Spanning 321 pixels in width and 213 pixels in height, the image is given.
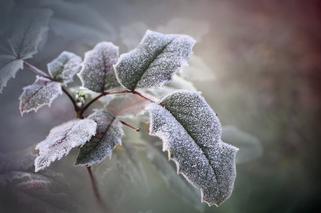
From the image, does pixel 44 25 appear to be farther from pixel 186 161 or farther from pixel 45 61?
pixel 186 161

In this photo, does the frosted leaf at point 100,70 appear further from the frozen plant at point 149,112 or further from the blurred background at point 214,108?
the blurred background at point 214,108

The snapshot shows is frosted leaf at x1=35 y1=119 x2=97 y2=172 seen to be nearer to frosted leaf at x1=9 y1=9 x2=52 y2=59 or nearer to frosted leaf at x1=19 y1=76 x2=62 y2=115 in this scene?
frosted leaf at x1=19 y1=76 x2=62 y2=115

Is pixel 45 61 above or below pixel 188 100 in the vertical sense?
below

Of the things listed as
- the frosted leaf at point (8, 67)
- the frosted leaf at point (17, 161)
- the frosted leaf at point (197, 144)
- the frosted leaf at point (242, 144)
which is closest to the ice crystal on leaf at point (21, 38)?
the frosted leaf at point (8, 67)

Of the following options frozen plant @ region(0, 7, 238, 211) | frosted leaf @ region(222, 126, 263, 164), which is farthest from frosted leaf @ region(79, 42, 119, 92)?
frosted leaf @ region(222, 126, 263, 164)

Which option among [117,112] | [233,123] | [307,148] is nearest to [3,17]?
[117,112]

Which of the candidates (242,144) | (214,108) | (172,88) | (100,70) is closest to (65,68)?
(100,70)

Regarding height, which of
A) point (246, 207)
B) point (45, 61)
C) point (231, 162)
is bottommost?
point (246, 207)
